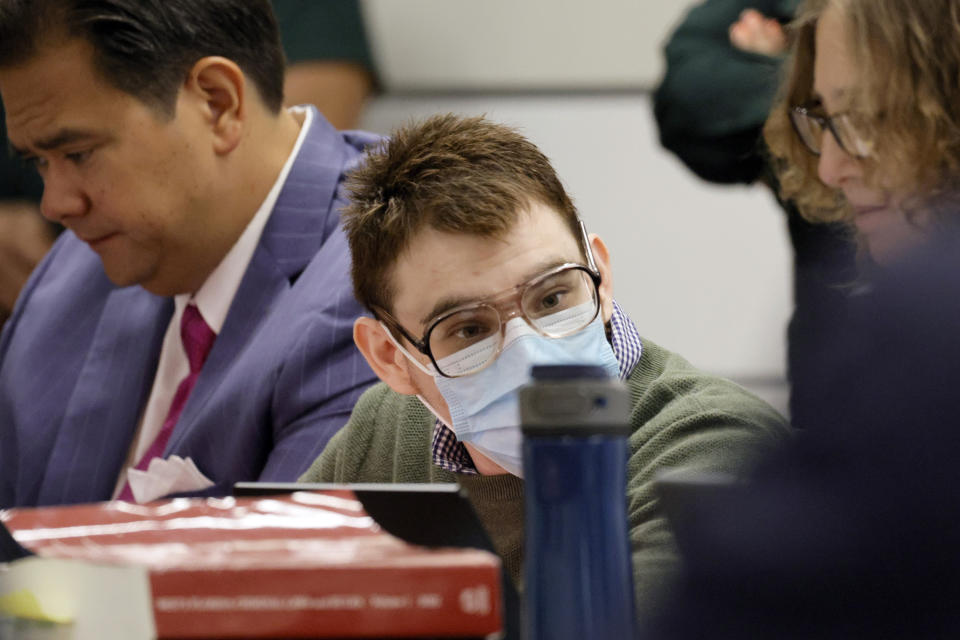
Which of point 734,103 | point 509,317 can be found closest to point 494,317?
point 509,317

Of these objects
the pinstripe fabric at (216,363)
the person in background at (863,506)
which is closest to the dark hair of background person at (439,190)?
the pinstripe fabric at (216,363)

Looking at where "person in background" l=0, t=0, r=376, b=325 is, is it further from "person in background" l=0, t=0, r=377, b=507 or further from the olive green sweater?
the olive green sweater

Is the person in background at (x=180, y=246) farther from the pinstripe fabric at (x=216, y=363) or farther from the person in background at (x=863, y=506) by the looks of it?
the person in background at (x=863, y=506)

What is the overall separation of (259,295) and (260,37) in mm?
389

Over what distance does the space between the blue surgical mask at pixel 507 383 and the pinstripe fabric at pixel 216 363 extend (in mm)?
348

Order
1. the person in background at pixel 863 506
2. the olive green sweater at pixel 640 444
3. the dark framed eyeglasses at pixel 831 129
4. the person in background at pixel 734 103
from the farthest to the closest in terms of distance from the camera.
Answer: the person in background at pixel 734 103, the dark framed eyeglasses at pixel 831 129, the olive green sweater at pixel 640 444, the person in background at pixel 863 506

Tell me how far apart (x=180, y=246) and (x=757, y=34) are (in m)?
0.97

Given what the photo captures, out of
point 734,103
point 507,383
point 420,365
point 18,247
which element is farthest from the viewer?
point 18,247

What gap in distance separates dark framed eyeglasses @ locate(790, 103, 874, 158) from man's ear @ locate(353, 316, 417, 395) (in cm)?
58

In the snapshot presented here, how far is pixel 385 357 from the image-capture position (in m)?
1.30

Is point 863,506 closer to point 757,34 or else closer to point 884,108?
point 884,108

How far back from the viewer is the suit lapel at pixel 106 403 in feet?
5.49

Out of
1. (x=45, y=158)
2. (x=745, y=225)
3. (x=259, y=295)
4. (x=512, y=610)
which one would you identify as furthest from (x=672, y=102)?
(x=512, y=610)

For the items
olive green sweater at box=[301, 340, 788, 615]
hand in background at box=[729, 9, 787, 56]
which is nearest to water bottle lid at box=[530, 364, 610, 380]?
olive green sweater at box=[301, 340, 788, 615]
